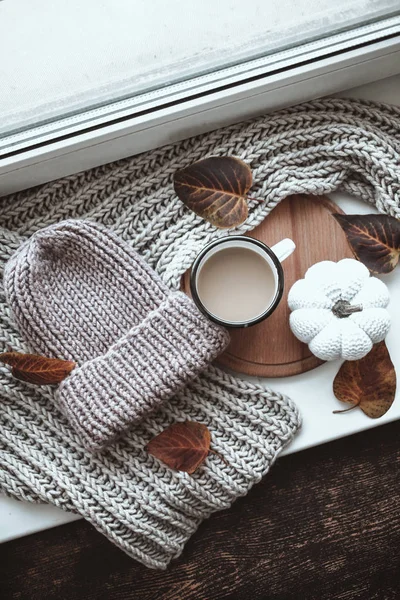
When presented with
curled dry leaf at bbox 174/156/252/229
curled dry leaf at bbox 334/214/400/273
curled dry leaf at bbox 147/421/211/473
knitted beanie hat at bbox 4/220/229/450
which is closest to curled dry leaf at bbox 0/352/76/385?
knitted beanie hat at bbox 4/220/229/450

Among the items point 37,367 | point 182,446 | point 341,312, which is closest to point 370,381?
point 341,312

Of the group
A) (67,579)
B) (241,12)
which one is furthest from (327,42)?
(67,579)

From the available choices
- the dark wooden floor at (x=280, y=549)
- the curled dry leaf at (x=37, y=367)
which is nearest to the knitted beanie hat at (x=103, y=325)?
the curled dry leaf at (x=37, y=367)

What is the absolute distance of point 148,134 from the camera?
59 centimetres

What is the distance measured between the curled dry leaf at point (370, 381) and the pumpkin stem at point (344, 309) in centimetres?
9

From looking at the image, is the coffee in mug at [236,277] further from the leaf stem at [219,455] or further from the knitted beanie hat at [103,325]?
the leaf stem at [219,455]

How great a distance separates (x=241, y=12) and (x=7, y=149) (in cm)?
27

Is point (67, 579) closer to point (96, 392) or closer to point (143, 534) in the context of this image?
point (143, 534)

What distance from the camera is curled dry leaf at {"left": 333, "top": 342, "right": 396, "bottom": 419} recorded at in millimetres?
621

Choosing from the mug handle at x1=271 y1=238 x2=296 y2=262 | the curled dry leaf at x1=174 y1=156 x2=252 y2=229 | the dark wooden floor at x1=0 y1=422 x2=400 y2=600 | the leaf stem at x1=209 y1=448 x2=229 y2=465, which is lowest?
the dark wooden floor at x1=0 y1=422 x2=400 y2=600

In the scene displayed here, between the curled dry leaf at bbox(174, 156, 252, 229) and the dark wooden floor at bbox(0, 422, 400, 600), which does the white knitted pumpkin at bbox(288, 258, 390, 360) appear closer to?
the curled dry leaf at bbox(174, 156, 252, 229)

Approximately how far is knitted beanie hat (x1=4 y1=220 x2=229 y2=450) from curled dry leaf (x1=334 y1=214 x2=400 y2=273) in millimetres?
180

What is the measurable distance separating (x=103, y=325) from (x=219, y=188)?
198 mm

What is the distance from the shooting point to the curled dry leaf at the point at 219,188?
1.98 ft
